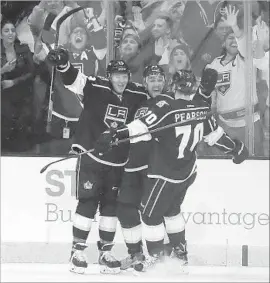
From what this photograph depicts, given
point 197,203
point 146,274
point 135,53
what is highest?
point 135,53

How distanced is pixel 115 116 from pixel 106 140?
0.51 ft

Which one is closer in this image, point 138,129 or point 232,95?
point 138,129

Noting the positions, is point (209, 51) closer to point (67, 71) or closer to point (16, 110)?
point (67, 71)

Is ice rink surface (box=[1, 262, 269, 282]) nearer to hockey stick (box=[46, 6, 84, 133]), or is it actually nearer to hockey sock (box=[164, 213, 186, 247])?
hockey sock (box=[164, 213, 186, 247])

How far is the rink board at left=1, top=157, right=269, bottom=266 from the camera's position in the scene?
3.96 meters

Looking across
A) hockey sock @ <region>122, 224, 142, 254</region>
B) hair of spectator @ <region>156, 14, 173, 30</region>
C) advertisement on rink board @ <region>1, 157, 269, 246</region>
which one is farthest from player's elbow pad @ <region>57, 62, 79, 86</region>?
hockey sock @ <region>122, 224, 142, 254</region>

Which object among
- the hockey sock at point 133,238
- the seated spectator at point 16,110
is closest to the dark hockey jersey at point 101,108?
the seated spectator at point 16,110

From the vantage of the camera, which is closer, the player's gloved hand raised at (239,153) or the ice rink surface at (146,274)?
the ice rink surface at (146,274)

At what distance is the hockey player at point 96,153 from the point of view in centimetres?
396

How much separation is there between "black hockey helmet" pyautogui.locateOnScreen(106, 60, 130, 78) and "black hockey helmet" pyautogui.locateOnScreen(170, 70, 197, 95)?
27cm

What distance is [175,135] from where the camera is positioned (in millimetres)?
3932

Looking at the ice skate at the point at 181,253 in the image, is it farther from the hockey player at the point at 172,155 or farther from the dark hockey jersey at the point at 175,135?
the dark hockey jersey at the point at 175,135

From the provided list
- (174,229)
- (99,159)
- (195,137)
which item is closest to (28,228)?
(99,159)

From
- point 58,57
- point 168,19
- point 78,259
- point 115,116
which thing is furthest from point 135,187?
point 168,19
